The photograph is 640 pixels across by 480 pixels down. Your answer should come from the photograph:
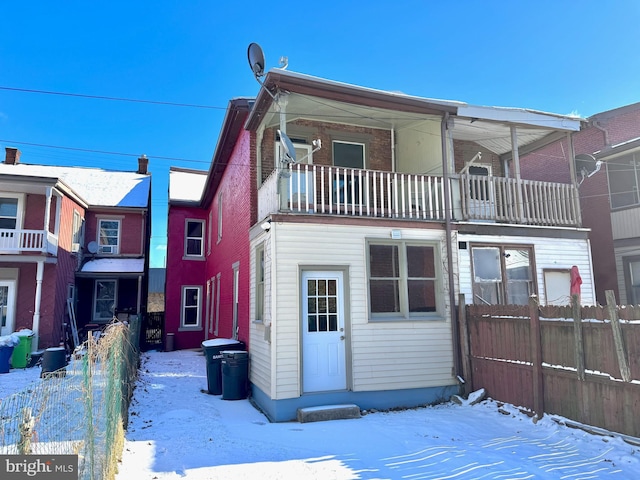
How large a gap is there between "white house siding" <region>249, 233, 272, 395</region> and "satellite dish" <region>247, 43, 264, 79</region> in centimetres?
325

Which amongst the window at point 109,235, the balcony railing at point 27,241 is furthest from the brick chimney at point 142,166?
the balcony railing at point 27,241

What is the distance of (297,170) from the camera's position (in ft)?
27.8

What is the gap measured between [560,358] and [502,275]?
3099 millimetres

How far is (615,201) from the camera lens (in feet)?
46.7

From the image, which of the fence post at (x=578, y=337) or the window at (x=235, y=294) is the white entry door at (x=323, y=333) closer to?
the fence post at (x=578, y=337)

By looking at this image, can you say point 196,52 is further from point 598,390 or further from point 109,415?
point 598,390

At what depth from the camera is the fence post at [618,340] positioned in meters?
5.67

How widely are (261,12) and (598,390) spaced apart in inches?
392

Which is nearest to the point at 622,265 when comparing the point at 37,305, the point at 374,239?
the point at 374,239

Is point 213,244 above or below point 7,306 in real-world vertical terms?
above

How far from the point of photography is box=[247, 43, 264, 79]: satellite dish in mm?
8422

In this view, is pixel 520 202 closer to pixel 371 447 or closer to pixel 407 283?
pixel 407 283

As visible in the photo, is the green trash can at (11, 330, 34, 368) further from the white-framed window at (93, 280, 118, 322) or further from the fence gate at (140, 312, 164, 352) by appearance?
the white-framed window at (93, 280, 118, 322)

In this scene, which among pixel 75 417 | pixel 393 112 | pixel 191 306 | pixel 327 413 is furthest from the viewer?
pixel 191 306
